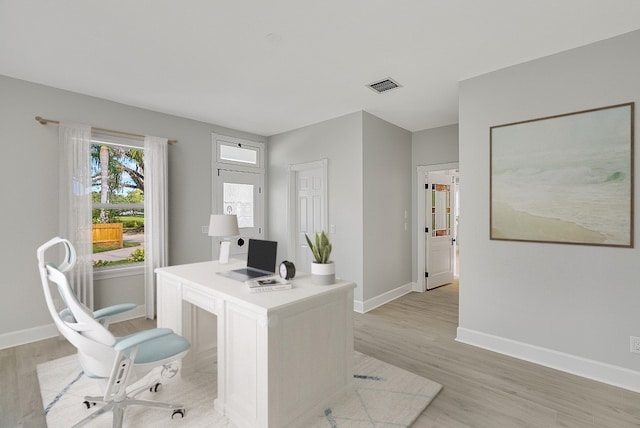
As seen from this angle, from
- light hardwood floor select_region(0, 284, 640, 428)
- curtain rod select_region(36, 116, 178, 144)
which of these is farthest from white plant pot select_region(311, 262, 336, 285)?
curtain rod select_region(36, 116, 178, 144)

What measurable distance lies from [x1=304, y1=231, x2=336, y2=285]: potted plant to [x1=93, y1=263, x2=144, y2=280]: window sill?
2.96 meters

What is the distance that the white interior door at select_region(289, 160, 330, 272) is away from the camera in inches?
183

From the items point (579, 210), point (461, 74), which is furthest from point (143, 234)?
point (579, 210)

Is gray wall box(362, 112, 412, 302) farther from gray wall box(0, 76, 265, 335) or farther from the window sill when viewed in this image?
gray wall box(0, 76, 265, 335)

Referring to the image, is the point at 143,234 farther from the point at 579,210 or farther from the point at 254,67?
the point at 579,210

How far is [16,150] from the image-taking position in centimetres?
310

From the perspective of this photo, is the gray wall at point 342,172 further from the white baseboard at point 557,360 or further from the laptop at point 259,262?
the laptop at point 259,262

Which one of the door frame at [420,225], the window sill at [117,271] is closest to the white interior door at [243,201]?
the window sill at [117,271]

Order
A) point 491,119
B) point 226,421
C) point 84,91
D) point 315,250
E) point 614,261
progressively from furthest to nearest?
point 84,91
point 491,119
point 614,261
point 315,250
point 226,421

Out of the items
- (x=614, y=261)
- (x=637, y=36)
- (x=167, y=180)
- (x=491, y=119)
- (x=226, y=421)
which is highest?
(x=637, y=36)

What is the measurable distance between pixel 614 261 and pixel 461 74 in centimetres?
210

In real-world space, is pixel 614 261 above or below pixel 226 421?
above

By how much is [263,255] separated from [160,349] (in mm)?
950

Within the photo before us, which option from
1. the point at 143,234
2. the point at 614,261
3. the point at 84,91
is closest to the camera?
the point at 614,261
